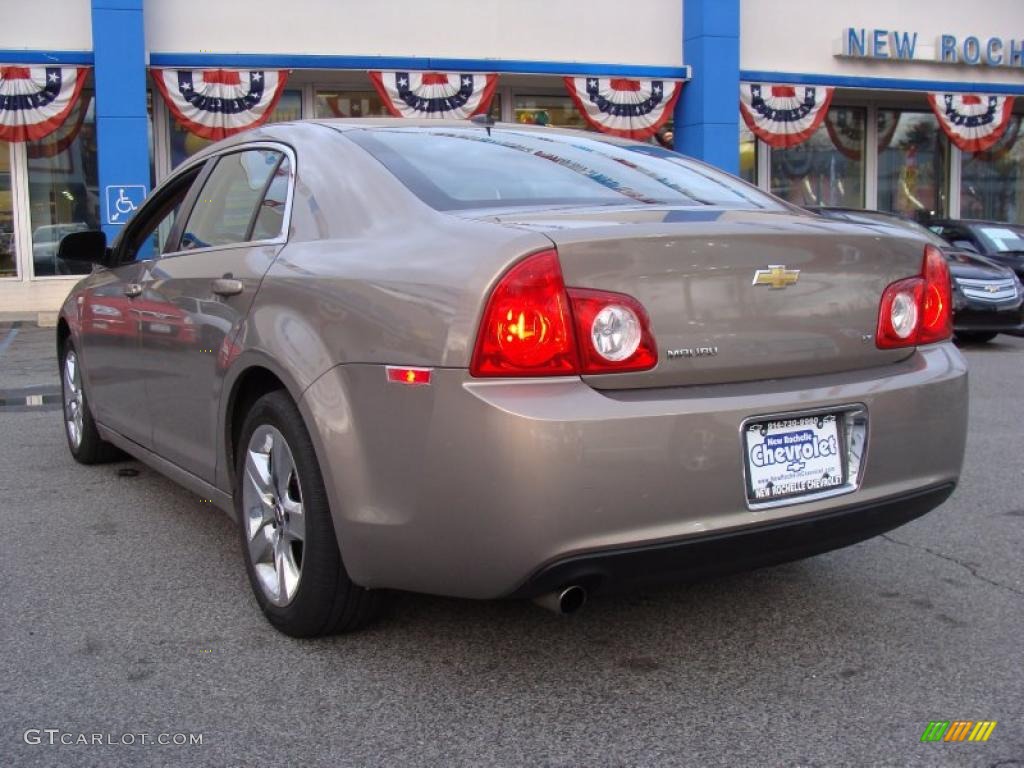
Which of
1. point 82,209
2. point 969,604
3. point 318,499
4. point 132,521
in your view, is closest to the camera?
point 318,499

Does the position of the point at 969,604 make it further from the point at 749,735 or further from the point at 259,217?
the point at 259,217

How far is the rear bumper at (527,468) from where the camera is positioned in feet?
8.52

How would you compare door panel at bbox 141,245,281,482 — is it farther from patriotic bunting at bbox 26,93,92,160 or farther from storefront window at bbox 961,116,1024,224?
storefront window at bbox 961,116,1024,224

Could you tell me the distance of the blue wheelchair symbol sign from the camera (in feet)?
50.0

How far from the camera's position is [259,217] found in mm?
Result: 3768

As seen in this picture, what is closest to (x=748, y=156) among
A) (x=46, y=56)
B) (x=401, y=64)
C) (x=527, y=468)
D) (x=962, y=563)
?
(x=401, y=64)

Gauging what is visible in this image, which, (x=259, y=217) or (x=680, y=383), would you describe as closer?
(x=680, y=383)

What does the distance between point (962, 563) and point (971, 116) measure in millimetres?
17841

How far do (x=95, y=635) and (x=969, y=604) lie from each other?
9.37 ft

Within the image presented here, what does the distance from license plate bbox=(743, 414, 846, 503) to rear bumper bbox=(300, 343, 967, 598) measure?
41 mm

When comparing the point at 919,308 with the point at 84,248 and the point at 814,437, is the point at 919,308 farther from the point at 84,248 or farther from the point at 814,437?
the point at 84,248

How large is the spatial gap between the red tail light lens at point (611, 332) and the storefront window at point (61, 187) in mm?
14980

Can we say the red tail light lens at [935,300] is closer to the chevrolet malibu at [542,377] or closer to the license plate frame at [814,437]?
the chevrolet malibu at [542,377]

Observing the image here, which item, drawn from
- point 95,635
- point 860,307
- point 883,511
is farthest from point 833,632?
point 95,635
